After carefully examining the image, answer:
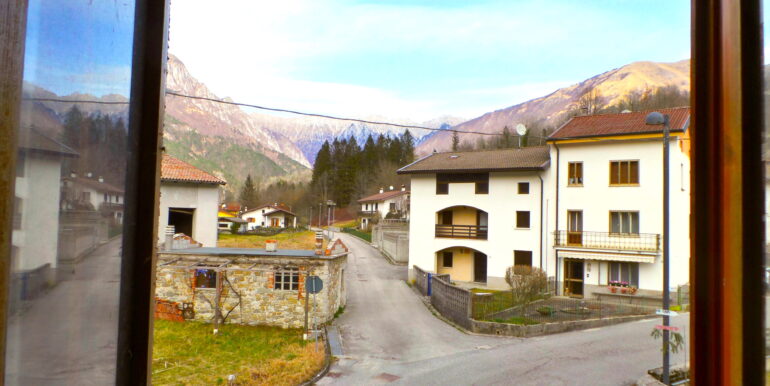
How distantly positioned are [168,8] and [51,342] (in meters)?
0.55

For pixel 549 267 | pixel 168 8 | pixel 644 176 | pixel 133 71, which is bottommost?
pixel 549 267

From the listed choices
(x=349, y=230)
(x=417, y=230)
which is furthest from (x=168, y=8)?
(x=349, y=230)

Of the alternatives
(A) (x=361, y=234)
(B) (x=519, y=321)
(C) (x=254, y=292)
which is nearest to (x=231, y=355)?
(C) (x=254, y=292)

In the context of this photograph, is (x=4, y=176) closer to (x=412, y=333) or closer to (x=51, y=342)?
(x=51, y=342)

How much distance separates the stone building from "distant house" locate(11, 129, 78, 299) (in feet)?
33.7

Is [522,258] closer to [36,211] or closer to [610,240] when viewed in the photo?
[610,240]

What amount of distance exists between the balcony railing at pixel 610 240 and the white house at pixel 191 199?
489 inches

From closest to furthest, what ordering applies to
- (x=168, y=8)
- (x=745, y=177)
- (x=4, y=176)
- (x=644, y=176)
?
(x=4, y=176), (x=745, y=177), (x=168, y=8), (x=644, y=176)

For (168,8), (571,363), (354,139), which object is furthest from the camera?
(354,139)

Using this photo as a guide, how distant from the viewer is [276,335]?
989cm

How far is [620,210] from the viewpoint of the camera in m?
14.0

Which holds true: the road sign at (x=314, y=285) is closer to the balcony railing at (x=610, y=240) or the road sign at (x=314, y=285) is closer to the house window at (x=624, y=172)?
the balcony railing at (x=610, y=240)

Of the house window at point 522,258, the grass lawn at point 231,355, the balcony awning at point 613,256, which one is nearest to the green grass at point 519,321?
the grass lawn at point 231,355

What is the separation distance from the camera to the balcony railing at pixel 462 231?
17078 millimetres
